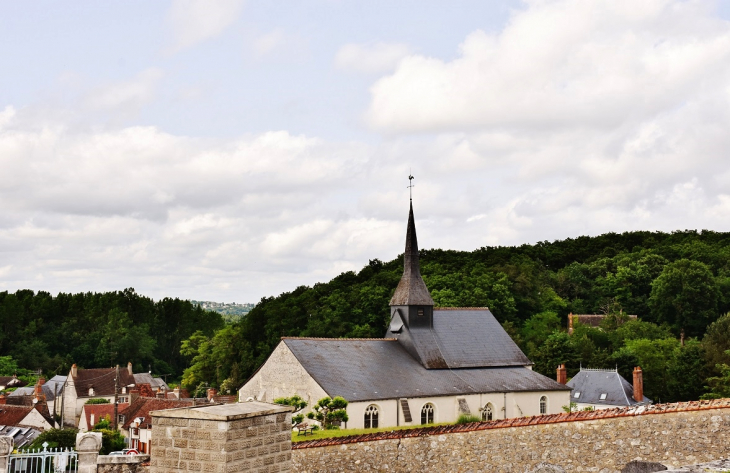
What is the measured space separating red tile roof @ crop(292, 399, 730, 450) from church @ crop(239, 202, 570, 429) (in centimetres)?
1424

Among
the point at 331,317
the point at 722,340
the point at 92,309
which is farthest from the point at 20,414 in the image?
the point at 92,309

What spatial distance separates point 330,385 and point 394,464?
51.1ft

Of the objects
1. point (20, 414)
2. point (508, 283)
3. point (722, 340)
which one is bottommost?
point (20, 414)

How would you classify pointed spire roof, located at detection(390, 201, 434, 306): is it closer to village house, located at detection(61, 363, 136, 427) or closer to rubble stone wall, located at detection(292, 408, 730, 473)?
rubble stone wall, located at detection(292, 408, 730, 473)

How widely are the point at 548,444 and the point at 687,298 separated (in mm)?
52575

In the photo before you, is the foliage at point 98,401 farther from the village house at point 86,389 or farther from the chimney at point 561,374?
the chimney at point 561,374

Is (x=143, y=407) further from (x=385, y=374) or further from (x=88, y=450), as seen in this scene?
(x=88, y=450)

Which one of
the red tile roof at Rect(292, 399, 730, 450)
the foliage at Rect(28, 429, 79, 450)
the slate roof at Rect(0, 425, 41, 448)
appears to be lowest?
the slate roof at Rect(0, 425, 41, 448)

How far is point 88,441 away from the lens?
1241 cm

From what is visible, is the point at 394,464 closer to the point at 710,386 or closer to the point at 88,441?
the point at 88,441

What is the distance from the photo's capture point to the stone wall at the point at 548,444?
1232cm

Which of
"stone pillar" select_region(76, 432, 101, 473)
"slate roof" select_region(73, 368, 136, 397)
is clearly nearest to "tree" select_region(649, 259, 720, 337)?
"slate roof" select_region(73, 368, 136, 397)

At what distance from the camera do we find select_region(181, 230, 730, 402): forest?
45.0m

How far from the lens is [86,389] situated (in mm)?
62500
